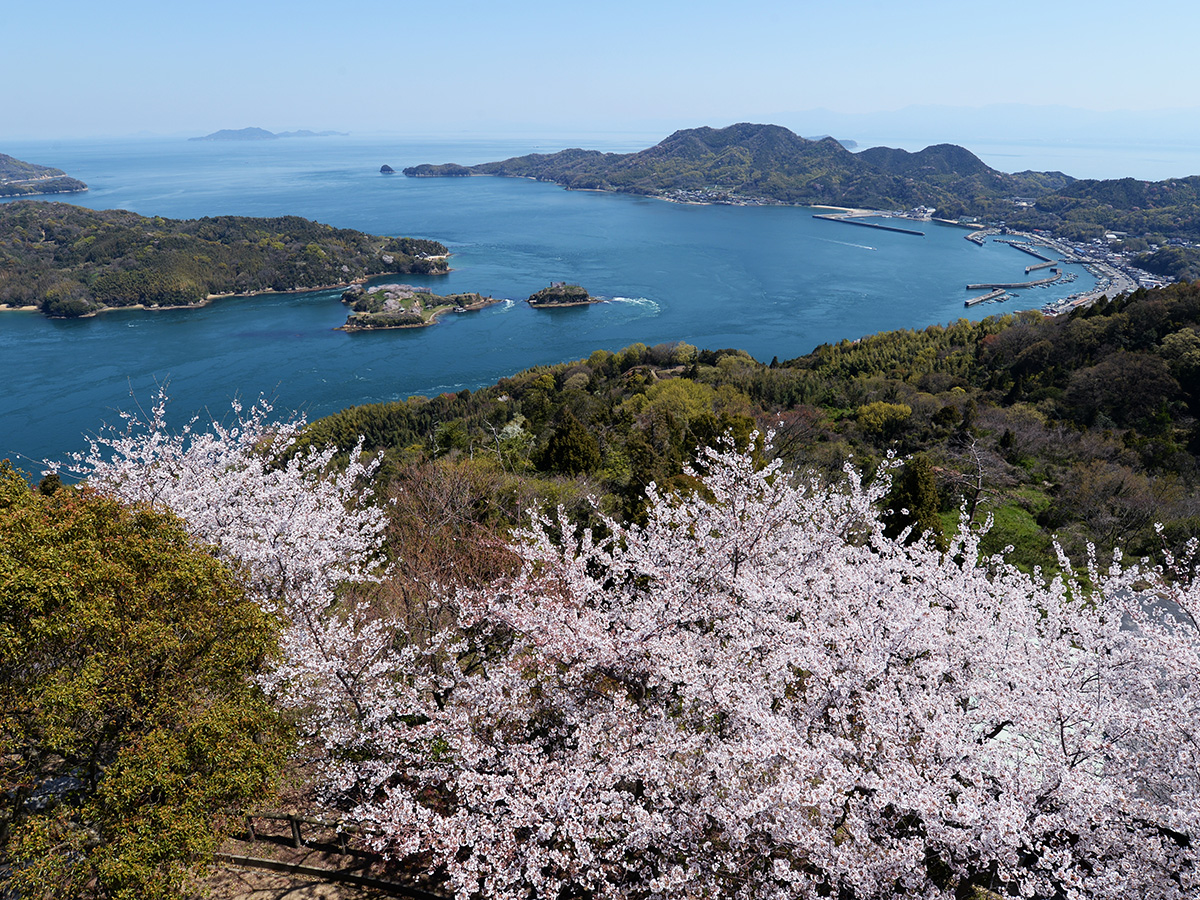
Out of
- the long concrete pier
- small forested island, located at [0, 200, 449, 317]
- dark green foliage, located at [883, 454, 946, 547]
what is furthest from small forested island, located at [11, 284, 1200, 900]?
the long concrete pier

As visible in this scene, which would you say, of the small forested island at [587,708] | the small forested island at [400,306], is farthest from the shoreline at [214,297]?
the small forested island at [587,708]

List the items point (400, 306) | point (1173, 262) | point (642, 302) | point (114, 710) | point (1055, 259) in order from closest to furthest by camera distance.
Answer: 1. point (114, 710)
2. point (400, 306)
3. point (642, 302)
4. point (1173, 262)
5. point (1055, 259)

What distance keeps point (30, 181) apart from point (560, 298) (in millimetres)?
162941

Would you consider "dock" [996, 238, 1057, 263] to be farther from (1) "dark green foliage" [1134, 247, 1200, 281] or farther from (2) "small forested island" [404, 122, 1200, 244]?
(1) "dark green foliage" [1134, 247, 1200, 281]

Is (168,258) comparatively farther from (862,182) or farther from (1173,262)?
(862,182)

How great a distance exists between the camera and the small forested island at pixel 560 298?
59594 millimetres

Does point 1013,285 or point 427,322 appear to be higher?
point 1013,285

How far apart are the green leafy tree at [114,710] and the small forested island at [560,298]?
56.4 meters

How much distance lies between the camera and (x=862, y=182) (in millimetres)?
128500

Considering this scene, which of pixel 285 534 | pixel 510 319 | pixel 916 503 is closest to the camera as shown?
pixel 285 534

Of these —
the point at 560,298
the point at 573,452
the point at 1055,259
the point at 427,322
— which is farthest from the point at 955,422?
the point at 1055,259

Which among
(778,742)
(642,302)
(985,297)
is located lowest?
(778,742)

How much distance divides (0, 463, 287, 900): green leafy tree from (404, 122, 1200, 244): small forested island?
108827 millimetres

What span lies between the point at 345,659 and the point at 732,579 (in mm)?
4238
